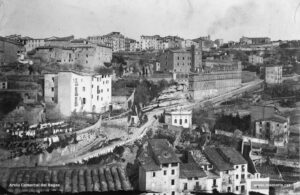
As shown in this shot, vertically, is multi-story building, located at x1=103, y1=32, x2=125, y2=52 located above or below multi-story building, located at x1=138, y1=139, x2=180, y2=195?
above

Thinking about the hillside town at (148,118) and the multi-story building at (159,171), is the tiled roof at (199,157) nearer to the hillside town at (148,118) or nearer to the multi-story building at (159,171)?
the hillside town at (148,118)

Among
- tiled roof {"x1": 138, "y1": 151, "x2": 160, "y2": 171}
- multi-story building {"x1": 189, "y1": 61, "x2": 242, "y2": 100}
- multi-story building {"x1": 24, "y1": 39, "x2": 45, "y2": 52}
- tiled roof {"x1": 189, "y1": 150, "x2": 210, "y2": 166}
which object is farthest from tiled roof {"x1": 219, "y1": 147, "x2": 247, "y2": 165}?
multi-story building {"x1": 24, "y1": 39, "x2": 45, "y2": 52}

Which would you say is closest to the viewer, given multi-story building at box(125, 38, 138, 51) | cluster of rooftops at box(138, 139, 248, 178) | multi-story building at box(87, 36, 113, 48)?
cluster of rooftops at box(138, 139, 248, 178)

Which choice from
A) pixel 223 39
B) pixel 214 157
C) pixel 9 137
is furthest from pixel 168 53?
pixel 9 137

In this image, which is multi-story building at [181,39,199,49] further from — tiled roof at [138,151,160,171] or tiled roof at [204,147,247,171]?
tiled roof at [138,151,160,171]

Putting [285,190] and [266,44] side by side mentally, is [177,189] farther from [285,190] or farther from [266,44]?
[266,44]

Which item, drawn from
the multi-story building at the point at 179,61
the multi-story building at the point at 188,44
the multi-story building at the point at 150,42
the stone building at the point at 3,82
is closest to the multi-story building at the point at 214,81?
the multi-story building at the point at 179,61
